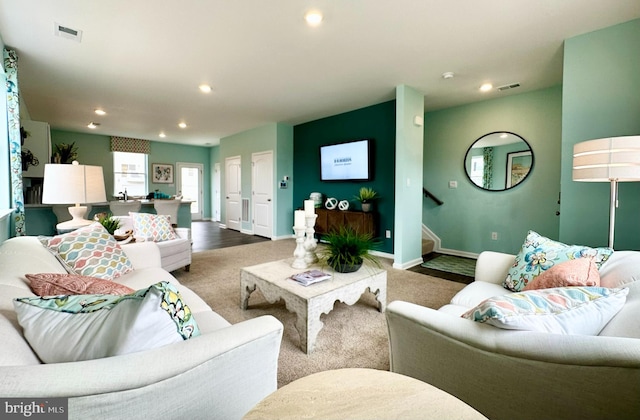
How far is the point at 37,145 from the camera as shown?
4184mm

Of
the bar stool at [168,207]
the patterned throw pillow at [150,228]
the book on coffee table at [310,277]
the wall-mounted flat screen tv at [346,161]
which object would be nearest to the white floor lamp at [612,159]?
the book on coffee table at [310,277]

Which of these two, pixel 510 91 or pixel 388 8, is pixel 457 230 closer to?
pixel 510 91

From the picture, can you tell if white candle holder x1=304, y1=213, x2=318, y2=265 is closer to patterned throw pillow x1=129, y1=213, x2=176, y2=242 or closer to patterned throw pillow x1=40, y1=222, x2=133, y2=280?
patterned throw pillow x1=40, y1=222, x2=133, y2=280

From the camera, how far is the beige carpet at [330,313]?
5.64 ft

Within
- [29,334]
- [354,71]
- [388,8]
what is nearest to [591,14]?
[388,8]

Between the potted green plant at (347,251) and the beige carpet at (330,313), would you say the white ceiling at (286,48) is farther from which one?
the beige carpet at (330,313)

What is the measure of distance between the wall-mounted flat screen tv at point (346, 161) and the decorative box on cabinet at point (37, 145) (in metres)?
4.29

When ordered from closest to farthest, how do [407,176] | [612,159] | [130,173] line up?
[612,159]
[407,176]
[130,173]

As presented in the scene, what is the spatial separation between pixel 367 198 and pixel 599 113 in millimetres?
2727

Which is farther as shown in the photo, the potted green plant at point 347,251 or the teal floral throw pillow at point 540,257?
the potted green plant at point 347,251

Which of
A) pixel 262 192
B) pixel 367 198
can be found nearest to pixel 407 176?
pixel 367 198

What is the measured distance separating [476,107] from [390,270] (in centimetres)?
287

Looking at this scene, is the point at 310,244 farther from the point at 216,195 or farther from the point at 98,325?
the point at 216,195

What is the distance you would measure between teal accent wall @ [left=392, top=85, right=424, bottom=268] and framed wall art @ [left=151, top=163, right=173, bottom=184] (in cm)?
727
